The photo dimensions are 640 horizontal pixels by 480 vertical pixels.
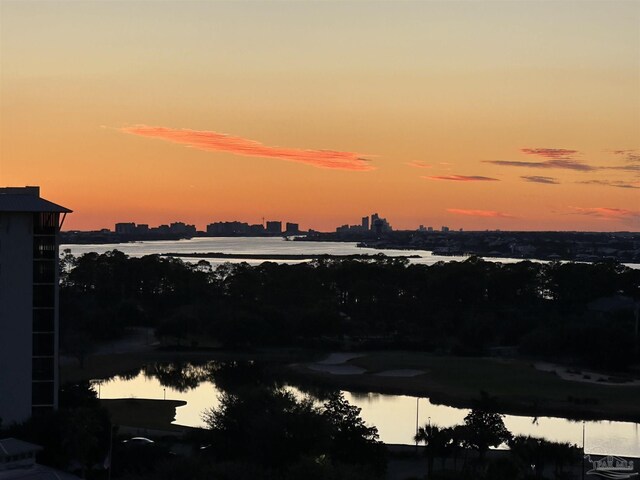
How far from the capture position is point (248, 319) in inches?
2510

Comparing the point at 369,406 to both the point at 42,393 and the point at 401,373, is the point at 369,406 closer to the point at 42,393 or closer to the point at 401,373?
the point at 401,373

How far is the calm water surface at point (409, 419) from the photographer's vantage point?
3688 centimetres

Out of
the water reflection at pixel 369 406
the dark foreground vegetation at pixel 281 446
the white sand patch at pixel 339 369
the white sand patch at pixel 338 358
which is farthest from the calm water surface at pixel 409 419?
the white sand patch at pixel 338 358

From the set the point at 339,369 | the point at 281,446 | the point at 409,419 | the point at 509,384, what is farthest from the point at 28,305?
the point at 509,384

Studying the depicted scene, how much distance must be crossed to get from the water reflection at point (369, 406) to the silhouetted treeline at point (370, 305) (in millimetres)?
6017

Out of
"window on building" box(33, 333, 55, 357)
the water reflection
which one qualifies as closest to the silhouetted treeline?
the water reflection

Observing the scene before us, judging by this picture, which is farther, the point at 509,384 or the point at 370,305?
the point at 370,305

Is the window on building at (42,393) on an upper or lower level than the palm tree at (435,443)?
upper

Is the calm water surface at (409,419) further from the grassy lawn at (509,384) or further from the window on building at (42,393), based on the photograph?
the window on building at (42,393)

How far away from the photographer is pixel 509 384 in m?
48.3

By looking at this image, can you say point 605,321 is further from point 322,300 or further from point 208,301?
point 208,301

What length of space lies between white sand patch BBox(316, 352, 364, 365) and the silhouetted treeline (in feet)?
9.97

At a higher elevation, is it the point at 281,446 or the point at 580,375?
the point at 281,446

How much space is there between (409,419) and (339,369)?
13.1 meters
